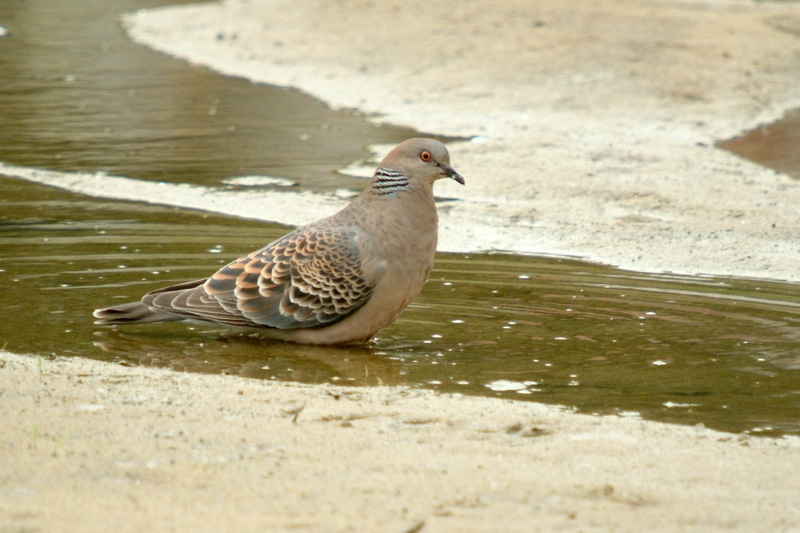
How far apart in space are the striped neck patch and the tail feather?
4.11 ft

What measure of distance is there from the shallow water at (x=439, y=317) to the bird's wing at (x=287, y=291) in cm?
19

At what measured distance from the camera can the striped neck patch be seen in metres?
5.74

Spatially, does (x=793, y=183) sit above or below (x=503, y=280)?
above

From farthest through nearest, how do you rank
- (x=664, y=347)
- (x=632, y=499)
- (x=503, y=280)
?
(x=503, y=280) < (x=664, y=347) < (x=632, y=499)

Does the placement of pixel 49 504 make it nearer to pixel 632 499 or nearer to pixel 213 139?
pixel 632 499

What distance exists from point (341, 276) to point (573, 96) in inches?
306

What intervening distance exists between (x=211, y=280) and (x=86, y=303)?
0.88 m

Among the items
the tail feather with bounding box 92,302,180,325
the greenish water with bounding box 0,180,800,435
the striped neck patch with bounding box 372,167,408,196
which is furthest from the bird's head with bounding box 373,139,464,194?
the tail feather with bounding box 92,302,180,325

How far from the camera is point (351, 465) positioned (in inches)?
141

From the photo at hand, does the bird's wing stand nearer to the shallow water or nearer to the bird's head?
the shallow water

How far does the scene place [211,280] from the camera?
594cm

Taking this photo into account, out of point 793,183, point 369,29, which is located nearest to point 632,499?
point 793,183

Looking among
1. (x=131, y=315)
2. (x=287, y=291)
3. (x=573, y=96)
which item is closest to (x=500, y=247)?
(x=287, y=291)

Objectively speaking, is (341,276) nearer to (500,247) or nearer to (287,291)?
(287,291)
